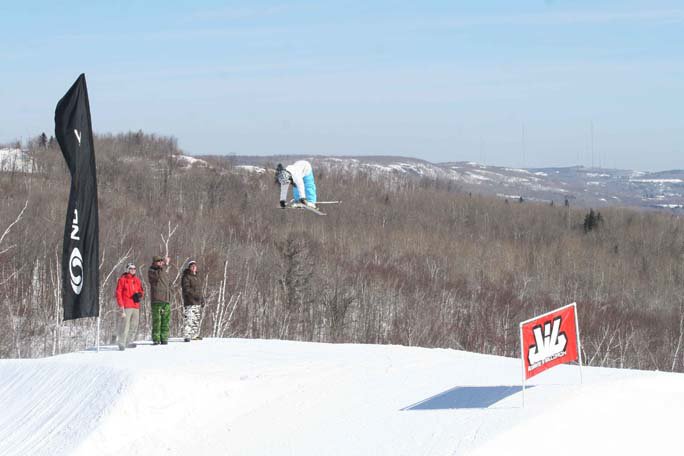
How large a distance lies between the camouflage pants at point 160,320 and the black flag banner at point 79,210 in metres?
1.54

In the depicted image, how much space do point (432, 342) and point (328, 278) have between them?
14.5 m

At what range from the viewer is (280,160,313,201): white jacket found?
2006 cm

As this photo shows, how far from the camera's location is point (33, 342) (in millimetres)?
38750

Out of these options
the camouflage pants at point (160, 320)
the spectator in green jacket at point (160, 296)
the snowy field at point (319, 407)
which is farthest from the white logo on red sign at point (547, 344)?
the camouflage pants at point (160, 320)

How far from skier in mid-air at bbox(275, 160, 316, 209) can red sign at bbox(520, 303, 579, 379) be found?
706 cm

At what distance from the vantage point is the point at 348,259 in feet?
236

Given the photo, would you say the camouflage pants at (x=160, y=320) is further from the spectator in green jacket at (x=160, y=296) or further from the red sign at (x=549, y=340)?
the red sign at (x=549, y=340)

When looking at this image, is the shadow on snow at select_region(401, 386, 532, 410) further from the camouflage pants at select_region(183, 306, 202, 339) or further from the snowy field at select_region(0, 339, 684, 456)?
the camouflage pants at select_region(183, 306, 202, 339)

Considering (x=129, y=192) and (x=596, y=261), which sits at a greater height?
(x=129, y=192)

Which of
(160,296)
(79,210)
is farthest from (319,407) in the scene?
(79,210)

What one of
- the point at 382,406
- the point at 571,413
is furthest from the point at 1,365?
the point at 571,413

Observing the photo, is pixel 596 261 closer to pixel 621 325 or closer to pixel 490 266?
pixel 490 266

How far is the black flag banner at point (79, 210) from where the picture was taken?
62.4 ft

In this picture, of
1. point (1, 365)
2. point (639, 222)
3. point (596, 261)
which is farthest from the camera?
→ point (639, 222)
